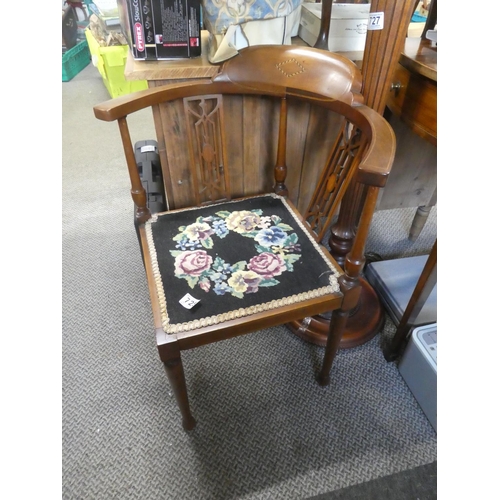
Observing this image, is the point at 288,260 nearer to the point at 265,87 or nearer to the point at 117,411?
the point at 265,87

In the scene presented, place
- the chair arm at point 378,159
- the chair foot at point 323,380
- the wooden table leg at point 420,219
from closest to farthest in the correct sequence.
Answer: the chair arm at point 378,159, the chair foot at point 323,380, the wooden table leg at point 420,219

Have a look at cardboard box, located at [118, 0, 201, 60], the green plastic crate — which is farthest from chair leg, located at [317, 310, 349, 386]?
the green plastic crate

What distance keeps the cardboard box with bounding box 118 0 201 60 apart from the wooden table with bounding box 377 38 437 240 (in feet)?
1.80

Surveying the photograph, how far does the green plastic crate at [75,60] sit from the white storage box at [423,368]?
3371mm

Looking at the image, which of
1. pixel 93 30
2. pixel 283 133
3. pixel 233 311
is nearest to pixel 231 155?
pixel 283 133

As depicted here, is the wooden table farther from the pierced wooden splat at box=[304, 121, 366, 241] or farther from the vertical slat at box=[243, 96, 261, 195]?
the vertical slat at box=[243, 96, 261, 195]

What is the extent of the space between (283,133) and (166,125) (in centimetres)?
34

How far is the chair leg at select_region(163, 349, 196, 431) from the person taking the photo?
72 cm

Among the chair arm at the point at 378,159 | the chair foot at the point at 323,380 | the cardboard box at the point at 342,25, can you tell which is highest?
the cardboard box at the point at 342,25

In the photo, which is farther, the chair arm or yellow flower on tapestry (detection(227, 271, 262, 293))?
yellow flower on tapestry (detection(227, 271, 262, 293))

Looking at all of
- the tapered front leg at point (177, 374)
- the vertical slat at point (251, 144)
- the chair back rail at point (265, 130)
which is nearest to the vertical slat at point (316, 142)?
the chair back rail at point (265, 130)

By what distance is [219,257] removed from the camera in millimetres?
847

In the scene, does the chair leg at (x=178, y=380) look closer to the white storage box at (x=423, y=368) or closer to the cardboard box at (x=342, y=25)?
the white storage box at (x=423, y=368)

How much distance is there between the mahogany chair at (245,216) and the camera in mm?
724
